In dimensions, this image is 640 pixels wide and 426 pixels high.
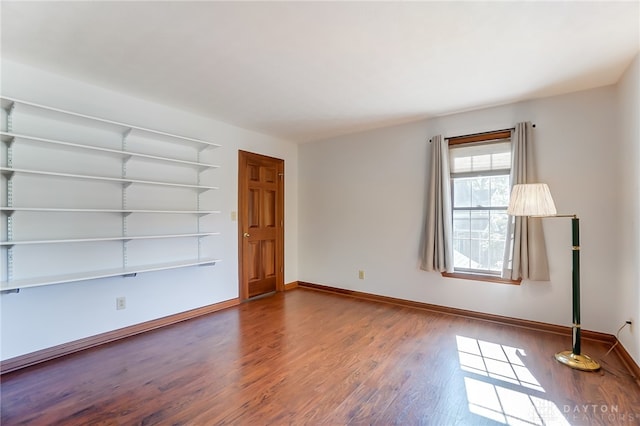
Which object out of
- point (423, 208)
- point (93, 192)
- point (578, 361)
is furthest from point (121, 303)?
point (578, 361)

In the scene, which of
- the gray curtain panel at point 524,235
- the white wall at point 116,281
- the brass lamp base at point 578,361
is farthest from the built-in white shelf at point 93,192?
the brass lamp base at point 578,361

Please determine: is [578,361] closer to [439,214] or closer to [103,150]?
[439,214]

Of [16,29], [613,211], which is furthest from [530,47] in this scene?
[16,29]

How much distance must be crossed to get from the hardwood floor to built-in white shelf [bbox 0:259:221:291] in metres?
0.69

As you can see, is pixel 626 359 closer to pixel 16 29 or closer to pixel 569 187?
pixel 569 187

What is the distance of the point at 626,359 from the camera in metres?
2.45

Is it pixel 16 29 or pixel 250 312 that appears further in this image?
pixel 250 312

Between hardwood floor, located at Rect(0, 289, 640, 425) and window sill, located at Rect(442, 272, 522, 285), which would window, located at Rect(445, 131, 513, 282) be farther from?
hardwood floor, located at Rect(0, 289, 640, 425)

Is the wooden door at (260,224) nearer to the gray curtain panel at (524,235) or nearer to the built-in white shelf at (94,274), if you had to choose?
the built-in white shelf at (94,274)

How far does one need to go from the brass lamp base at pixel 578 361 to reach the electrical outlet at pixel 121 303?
A: 4.01 meters

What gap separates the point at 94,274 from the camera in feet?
8.93

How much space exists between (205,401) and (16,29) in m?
2.76

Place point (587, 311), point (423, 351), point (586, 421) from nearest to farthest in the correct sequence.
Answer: point (586, 421)
point (423, 351)
point (587, 311)

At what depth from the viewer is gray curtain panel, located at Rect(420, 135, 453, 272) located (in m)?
3.65
